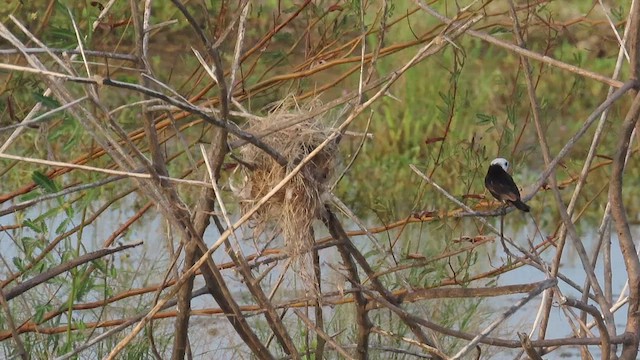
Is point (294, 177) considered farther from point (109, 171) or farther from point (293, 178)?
point (109, 171)

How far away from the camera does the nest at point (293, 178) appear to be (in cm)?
250

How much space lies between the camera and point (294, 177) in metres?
2.52

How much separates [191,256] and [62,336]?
153cm

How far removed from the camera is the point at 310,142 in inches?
98.2

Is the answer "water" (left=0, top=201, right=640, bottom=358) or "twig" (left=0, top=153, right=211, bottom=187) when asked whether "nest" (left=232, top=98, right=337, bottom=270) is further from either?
"water" (left=0, top=201, right=640, bottom=358)

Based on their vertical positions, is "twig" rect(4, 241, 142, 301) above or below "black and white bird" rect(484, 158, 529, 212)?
below

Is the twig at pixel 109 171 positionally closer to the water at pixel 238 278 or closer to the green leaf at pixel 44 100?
the green leaf at pixel 44 100

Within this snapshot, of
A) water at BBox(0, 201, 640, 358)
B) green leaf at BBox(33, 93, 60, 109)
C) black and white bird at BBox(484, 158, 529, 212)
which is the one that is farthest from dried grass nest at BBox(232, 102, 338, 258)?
water at BBox(0, 201, 640, 358)

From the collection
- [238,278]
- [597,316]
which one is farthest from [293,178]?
[238,278]

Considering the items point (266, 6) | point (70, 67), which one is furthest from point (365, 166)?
point (70, 67)

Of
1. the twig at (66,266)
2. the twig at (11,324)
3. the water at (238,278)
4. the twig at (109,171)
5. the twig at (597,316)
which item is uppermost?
the water at (238,278)

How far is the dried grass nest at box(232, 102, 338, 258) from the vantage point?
250cm

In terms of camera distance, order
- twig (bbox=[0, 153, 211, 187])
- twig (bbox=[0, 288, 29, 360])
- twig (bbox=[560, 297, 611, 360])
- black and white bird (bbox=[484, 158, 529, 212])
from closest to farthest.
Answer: twig (bbox=[0, 153, 211, 187]) → twig (bbox=[560, 297, 611, 360]) → twig (bbox=[0, 288, 29, 360]) → black and white bird (bbox=[484, 158, 529, 212])

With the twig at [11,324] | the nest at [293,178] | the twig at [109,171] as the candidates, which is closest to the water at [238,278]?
the twig at [11,324]
